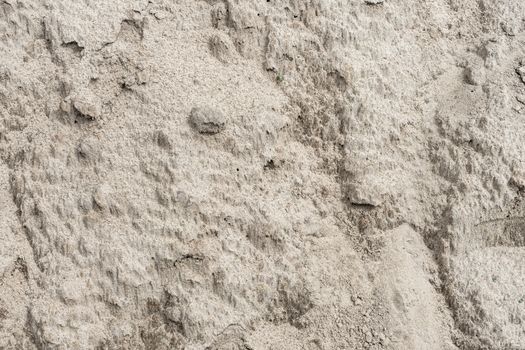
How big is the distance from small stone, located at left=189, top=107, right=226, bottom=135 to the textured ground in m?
0.01

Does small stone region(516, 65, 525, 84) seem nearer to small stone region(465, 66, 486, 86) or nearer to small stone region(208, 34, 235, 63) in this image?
small stone region(465, 66, 486, 86)

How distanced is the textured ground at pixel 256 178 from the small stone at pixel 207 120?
1 centimetres

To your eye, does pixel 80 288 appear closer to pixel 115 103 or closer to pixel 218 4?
pixel 115 103

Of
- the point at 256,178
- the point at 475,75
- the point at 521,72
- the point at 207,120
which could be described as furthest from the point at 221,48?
the point at 521,72

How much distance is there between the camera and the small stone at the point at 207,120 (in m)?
2.88

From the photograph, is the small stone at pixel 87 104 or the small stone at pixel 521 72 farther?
the small stone at pixel 521 72

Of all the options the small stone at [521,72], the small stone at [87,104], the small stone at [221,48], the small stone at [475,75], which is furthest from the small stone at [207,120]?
the small stone at [521,72]

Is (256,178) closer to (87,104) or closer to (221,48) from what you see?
(221,48)

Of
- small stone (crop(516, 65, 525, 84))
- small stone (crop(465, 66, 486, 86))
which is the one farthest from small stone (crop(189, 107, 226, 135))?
small stone (crop(516, 65, 525, 84))

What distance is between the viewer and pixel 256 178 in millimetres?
2904

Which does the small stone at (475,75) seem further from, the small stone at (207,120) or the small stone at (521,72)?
the small stone at (207,120)

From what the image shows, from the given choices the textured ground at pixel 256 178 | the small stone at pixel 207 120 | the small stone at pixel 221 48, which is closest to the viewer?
the textured ground at pixel 256 178

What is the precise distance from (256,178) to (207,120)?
0.34m

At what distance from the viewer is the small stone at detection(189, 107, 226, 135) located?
9.45 feet
